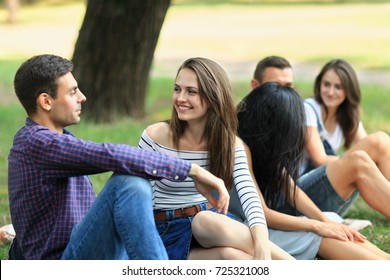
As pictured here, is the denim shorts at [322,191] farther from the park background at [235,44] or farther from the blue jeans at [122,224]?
the blue jeans at [122,224]

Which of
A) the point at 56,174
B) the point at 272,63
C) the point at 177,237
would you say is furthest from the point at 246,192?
the point at 272,63

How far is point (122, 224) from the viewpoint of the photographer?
338 centimetres

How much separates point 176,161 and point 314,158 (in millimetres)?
2171

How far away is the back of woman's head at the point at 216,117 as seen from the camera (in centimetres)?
405

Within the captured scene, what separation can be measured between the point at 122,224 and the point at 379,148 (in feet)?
7.22

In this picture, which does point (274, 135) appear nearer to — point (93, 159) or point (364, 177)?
point (364, 177)

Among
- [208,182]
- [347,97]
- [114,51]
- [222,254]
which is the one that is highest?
[114,51]

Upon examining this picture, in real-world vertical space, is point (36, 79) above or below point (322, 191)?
above

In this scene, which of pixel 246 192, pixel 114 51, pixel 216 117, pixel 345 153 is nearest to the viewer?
pixel 246 192

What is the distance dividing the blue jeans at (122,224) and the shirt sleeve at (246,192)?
23.1 inches

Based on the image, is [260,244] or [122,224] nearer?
[122,224]

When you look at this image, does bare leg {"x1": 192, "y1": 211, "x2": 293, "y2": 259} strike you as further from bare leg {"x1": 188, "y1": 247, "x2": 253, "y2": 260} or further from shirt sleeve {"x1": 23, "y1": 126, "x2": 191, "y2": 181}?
shirt sleeve {"x1": 23, "y1": 126, "x2": 191, "y2": 181}

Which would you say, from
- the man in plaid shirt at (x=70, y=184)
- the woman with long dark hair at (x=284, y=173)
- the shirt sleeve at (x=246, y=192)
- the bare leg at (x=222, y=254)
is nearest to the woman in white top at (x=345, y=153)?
the woman with long dark hair at (x=284, y=173)

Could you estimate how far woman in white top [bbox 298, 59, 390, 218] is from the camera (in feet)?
15.8
